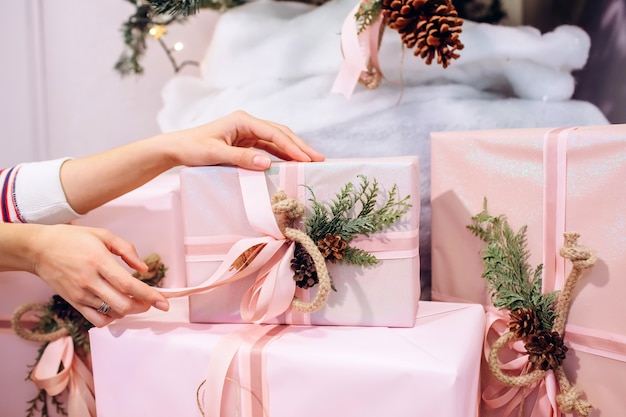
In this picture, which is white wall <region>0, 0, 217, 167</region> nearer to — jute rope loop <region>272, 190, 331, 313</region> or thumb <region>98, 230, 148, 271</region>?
thumb <region>98, 230, 148, 271</region>

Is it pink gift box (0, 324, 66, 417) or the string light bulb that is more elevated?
the string light bulb

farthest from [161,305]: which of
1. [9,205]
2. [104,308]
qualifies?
[9,205]

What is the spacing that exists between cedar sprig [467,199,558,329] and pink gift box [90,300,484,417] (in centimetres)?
5

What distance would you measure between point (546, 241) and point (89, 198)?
31.3 inches

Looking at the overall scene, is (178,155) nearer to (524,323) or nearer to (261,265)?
(261,265)

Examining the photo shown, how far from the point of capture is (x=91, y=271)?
760 mm

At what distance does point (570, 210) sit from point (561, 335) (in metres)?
0.18

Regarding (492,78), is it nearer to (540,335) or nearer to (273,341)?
(540,335)

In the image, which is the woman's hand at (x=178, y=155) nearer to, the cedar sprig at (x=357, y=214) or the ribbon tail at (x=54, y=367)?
the cedar sprig at (x=357, y=214)

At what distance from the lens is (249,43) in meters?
1.14

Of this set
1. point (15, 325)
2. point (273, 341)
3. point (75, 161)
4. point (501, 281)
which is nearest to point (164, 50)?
point (75, 161)

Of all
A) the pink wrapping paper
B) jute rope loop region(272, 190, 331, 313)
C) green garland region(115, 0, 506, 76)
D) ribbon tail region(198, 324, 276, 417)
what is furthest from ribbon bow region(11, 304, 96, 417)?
the pink wrapping paper

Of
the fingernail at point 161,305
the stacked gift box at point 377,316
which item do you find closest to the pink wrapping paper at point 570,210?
the stacked gift box at point 377,316

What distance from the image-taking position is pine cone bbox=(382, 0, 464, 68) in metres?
0.84
